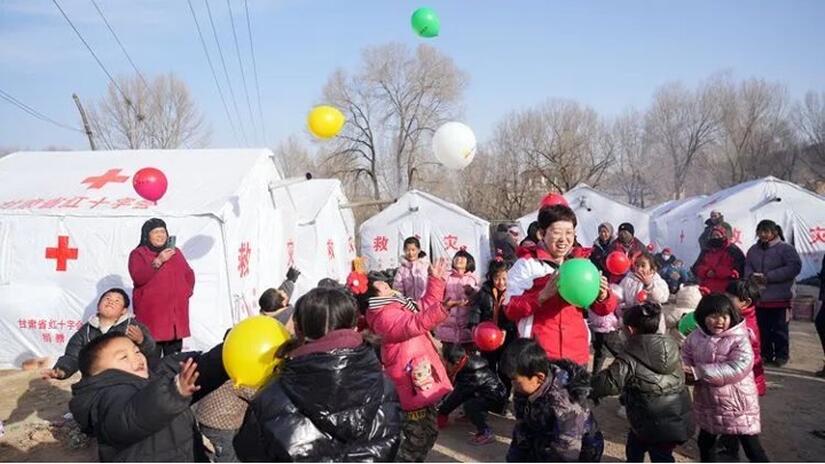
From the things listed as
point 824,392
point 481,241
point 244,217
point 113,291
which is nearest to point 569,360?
point 113,291

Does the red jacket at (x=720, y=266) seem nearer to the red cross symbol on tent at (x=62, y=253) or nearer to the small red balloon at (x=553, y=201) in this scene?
the small red balloon at (x=553, y=201)

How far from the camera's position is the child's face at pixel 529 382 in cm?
258

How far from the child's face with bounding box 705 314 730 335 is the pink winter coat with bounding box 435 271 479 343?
2377 mm

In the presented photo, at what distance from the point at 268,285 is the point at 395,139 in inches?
746

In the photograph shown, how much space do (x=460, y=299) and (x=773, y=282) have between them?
355 centimetres

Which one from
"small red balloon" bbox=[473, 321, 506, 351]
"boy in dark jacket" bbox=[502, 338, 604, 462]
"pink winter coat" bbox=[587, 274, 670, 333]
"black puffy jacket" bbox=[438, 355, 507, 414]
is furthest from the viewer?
"pink winter coat" bbox=[587, 274, 670, 333]

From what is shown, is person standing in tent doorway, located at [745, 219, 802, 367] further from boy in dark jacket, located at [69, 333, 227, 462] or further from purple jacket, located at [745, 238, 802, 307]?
boy in dark jacket, located at [69, 333, 227, 462]

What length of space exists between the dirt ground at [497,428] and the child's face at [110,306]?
1.46m

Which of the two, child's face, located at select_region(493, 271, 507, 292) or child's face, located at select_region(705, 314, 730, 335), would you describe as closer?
child's face, located at select_region(705, 314, 730, 335)

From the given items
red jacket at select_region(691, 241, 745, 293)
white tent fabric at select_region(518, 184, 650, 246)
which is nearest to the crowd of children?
red jacket at select_region(691, 241, 745, 293)

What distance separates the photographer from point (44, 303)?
23.4ft

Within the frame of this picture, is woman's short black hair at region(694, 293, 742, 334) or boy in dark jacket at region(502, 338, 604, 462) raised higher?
woman's short black hair at region(694, 293, 742, 334)

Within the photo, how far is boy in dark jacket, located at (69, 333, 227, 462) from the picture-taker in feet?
5.74

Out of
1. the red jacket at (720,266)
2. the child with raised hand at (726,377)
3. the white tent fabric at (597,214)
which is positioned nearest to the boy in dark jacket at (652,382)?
the child with raised hand at (726,377)
